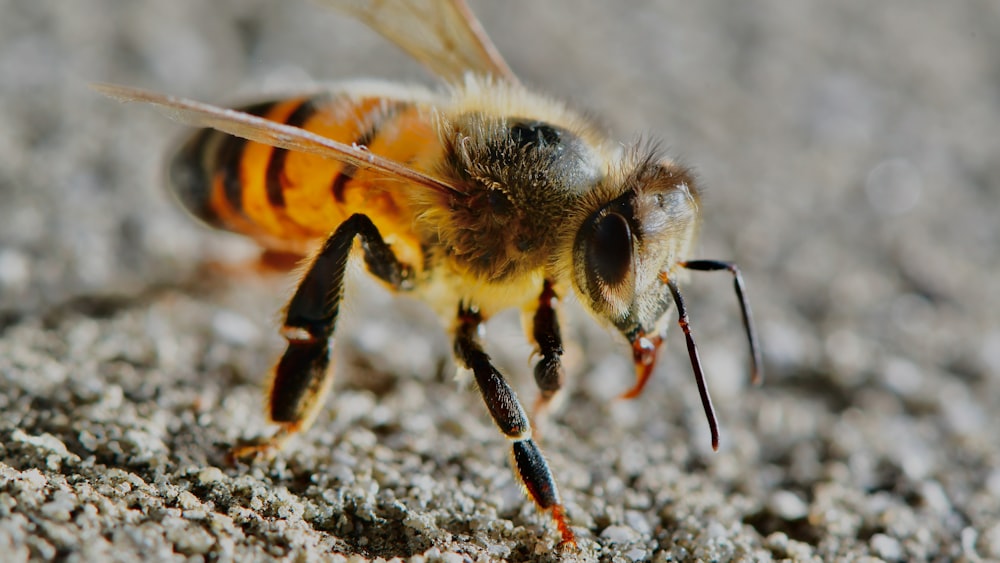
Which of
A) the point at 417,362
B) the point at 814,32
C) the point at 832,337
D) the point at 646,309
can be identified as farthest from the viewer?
the point at 814,32

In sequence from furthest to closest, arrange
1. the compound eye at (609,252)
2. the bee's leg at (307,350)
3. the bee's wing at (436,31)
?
1. the bee's wing at (436,31)
2. the bee's leg at (307,350)
3. the compound eye at (609,252)

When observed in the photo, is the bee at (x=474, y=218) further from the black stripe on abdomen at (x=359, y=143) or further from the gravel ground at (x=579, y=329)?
the gravel ground at (x=579, y=329)

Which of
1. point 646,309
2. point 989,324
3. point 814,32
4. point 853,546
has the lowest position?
point 853,546

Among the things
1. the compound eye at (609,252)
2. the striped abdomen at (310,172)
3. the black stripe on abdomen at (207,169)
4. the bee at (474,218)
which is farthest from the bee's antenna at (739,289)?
the black stripe on abdomen at (207,169)

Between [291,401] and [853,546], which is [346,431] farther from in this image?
[853,546]

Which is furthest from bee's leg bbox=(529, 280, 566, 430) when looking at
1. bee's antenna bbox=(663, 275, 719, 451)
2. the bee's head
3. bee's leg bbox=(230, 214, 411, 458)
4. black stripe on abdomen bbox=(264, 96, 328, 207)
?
black stripe on abdomen bbox=(264, 96, 328, 207)

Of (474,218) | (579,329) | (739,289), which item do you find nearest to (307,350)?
(474,218)

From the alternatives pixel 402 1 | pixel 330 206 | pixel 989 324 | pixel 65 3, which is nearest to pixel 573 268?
pixel 330 206
